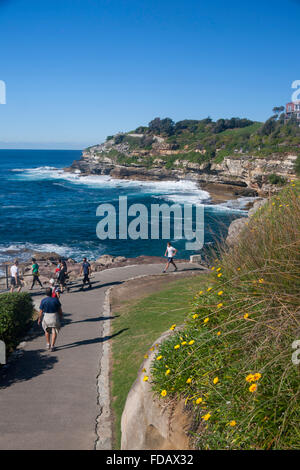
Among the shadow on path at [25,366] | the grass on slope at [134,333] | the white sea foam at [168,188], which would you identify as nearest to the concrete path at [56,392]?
the shadow on path at [25,366]

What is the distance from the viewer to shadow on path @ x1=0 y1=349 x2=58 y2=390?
6984mm

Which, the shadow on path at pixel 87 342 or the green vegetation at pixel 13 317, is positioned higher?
the green vegetation at pixel 13 317

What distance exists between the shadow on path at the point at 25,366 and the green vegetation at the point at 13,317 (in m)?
0.40

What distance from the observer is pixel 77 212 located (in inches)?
1976

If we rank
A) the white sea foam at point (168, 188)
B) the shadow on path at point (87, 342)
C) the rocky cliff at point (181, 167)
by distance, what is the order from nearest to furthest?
the shadow on path at point (87, 342)
the white sea foam at point (168, 188)
the rocky cliff at point (181, 167)

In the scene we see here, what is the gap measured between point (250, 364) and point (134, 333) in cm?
532

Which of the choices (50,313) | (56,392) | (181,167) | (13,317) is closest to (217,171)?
(181,167)

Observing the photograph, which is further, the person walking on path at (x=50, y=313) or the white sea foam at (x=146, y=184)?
the white sea foam at (x=146, y=184)

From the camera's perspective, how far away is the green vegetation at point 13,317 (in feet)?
26.3

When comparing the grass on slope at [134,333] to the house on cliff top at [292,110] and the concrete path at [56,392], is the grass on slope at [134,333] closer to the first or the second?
the concrete path at [56,392]

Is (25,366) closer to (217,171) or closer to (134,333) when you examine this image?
(134,333)

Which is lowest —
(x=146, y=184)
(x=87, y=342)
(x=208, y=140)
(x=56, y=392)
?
(x=87, y=342)
